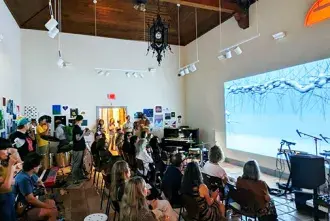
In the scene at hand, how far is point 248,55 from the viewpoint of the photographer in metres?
6.47

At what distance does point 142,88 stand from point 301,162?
6.37 m

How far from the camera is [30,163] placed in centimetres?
290

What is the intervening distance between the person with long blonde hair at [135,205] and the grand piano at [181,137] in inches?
224

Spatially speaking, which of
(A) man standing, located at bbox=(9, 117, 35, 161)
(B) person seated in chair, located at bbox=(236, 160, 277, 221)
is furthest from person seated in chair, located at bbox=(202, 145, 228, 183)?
(A) man standing, located at bbox=(9, 117, 35, 161)

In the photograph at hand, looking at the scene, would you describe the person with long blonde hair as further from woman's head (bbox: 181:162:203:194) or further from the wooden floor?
the wooden floor

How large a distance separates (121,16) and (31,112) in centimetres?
408

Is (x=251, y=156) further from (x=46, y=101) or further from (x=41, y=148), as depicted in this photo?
(x=46, y=101)

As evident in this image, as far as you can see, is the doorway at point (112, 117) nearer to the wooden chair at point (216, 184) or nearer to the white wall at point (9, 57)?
the white wall at point (9, 57)

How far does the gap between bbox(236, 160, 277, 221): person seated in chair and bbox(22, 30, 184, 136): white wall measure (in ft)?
21.0

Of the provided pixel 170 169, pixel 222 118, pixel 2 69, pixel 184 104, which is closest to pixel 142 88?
pixel 184 104

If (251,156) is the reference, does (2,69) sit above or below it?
above

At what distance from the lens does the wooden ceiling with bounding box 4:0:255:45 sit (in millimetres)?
6402

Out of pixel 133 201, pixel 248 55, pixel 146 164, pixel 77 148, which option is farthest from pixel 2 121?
pixel 248 55

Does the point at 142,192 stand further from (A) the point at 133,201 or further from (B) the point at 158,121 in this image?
(B) the point at 158,121
